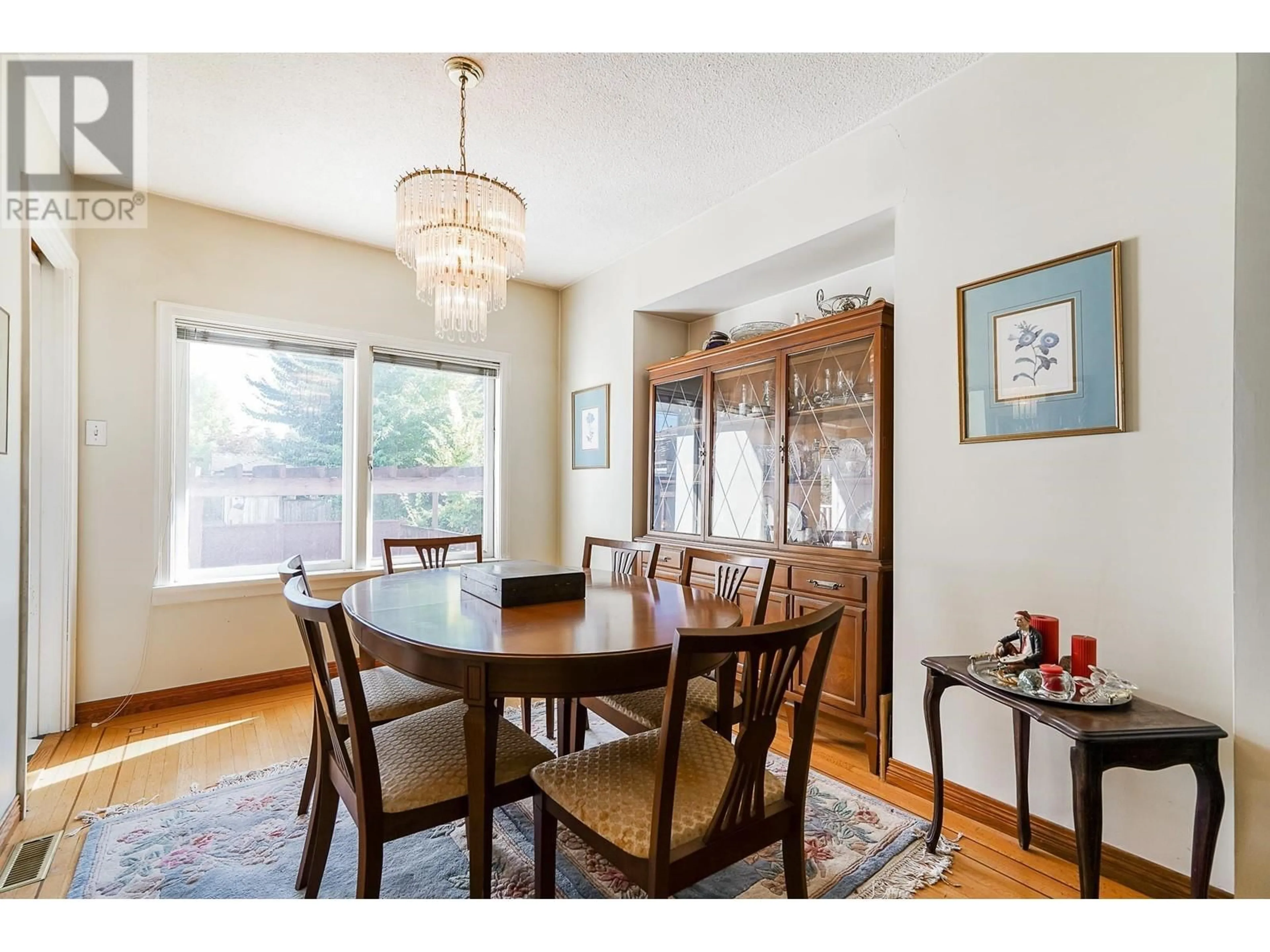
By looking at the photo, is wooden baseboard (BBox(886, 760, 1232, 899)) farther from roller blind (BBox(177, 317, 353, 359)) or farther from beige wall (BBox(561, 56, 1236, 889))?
roller blind (BBox(177, 317, 353, 359))

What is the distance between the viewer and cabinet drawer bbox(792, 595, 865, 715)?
2.39 metres

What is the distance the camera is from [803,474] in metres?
2.75

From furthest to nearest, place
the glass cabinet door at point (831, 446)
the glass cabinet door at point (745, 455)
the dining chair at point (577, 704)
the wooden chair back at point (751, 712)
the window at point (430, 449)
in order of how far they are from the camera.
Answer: the window at point (430, 449) → the glass cabinet door at point (745, 455) → the glass cabinet door at point (831, 446) → the dining chair at point (577, 704) → the wooden chair back at point (751, 712)

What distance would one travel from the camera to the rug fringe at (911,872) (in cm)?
160

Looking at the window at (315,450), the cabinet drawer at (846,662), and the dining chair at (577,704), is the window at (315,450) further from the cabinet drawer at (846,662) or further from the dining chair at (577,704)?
the cabinet drawer at (846,662)

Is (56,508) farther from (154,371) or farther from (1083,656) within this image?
(1083,656)

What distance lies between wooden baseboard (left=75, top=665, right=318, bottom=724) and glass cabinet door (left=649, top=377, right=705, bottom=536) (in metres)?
2.17

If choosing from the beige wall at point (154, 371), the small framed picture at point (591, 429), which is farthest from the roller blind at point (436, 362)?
the small framed picture at point (591, 429)

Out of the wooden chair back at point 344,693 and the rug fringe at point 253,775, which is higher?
the wooden chair back at point 344,693

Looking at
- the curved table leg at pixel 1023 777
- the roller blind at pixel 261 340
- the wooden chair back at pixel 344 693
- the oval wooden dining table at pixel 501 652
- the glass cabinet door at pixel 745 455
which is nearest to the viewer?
the wooden chair back at pixel 344 693

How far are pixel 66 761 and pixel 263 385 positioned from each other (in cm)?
185

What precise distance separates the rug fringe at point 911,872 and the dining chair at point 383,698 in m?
1.29
